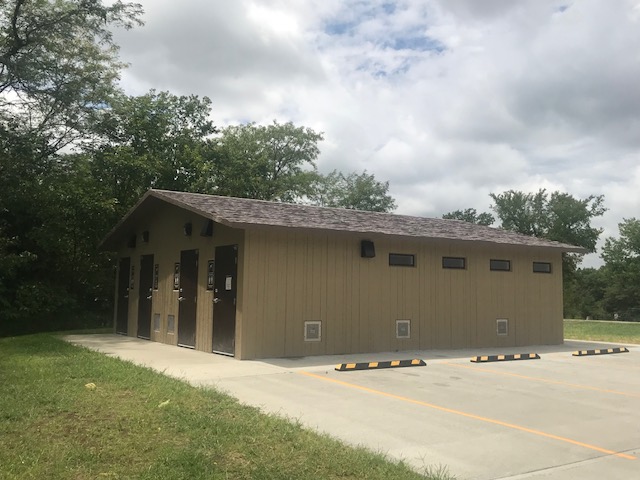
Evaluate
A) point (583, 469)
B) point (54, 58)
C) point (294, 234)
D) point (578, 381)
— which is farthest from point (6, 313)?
point (583, 469)

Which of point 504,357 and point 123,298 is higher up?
point 123,298

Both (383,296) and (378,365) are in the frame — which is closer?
(378,365)

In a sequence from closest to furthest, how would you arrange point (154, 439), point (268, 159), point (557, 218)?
point (154, 439), point (268, 159), point (557, 218)

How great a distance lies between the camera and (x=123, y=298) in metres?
17.6

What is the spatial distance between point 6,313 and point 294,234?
1051 cm

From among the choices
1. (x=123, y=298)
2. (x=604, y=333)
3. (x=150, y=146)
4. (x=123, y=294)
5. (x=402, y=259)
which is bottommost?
(x=604, y=333)

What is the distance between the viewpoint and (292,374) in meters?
9.52

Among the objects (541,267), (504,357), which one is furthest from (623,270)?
(504,357)

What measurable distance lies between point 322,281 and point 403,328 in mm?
2568

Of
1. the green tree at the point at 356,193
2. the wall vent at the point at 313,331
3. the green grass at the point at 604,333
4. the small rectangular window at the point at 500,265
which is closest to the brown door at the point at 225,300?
the wall vent at the point at 313,331

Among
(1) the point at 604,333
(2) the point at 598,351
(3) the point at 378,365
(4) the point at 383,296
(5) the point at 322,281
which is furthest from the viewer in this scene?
(1) the point at 604,333

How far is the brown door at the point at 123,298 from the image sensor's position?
678 inches

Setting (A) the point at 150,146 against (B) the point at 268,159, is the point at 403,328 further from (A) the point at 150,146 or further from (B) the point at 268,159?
(B) the point at 268,159

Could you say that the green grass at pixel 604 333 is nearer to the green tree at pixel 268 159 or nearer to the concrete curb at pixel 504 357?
the concrete curb at pixel 504 357
